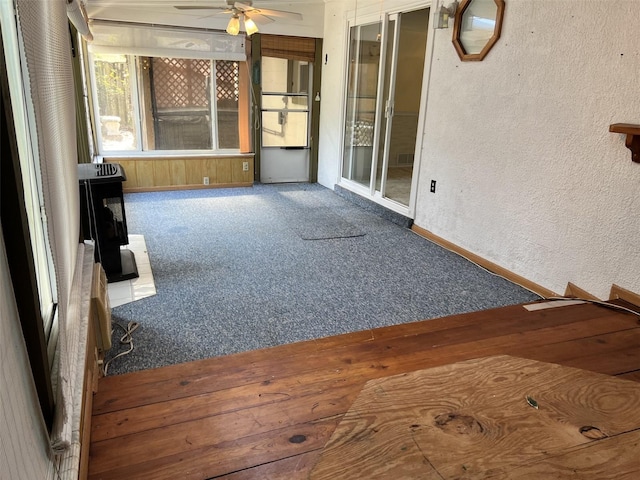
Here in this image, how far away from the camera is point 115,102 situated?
554 cm

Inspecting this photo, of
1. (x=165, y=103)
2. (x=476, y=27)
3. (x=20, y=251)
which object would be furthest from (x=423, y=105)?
(x=20, y=251)

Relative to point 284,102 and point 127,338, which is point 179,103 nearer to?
point 284,102

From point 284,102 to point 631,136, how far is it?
4.70 metres

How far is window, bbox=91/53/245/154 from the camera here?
5.48 meters

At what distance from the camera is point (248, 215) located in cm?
487

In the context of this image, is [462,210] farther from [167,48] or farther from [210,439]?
[167,48]

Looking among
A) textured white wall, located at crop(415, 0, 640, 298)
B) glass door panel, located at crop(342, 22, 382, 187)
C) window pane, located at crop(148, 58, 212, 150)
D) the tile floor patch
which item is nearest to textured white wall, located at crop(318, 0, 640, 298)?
textured white wall, located at crop(415, 0, 640, 298)

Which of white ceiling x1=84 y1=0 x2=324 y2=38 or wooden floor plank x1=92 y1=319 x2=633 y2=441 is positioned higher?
white ceiling x1=84 y1=0 x2=324 y2=38

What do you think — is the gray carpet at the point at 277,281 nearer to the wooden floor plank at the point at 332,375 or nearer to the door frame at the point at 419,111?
the door frame at the point at 419,111

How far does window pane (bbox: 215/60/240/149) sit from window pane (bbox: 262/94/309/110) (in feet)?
1.34

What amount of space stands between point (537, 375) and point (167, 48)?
5.49 meters

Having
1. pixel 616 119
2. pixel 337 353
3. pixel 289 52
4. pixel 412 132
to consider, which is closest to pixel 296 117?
pixel 289 52

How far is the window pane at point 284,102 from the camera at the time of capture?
20.4 feet

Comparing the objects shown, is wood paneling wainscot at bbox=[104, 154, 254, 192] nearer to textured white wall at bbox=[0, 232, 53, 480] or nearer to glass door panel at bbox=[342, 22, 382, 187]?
glass door panel at bbox=[342, 22, 382, 187]
